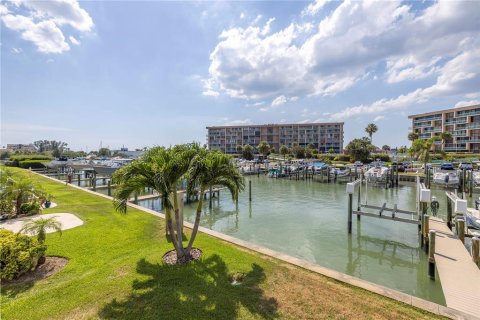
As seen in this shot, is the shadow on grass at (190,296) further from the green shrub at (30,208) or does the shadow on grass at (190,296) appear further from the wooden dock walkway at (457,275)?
the green shrub at (30,208)

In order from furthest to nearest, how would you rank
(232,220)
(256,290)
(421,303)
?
(232,220)
(256,290)
(421,303)

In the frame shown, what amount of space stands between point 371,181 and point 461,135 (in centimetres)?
5405

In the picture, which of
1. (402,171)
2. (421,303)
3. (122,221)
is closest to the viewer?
(421,303)

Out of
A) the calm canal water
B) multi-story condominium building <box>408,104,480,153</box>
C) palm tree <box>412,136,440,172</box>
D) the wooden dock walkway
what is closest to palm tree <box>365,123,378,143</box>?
multi-story condominium building <box>408,104,480,153</box>

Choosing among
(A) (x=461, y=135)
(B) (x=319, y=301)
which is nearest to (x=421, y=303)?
(B) (x=319, y=301)

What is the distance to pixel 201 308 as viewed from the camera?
523cm

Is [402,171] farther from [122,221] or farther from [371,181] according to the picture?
[122,221]

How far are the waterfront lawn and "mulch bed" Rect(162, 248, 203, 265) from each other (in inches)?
9.2

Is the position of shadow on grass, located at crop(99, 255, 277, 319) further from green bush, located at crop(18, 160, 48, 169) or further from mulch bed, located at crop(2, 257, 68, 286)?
green bush, located at crop(18, 160, 48, 169)

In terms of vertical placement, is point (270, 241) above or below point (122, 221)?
below

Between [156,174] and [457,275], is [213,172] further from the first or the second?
[457,275]

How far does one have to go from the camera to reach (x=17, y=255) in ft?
20.7

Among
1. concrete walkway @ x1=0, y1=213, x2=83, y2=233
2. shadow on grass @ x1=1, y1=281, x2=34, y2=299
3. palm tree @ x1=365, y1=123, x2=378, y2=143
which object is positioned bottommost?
shadow on grass @ x1=1, y1=281, x2=34, y2=299

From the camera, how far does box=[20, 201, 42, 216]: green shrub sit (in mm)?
12539
